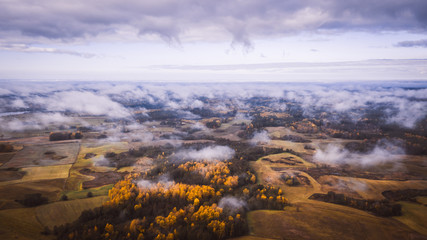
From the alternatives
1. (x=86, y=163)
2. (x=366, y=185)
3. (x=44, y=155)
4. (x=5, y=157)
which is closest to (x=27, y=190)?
(x=86, y=163)

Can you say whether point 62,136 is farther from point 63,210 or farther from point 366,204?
point 366,204

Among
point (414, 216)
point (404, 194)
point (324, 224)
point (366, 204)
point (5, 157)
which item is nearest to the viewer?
point (324, 224)

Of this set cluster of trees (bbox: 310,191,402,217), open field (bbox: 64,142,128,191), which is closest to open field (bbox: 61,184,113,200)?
open field (bbox: 64,142,128,191)

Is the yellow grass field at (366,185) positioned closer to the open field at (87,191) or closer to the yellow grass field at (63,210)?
the open field at (87,191)

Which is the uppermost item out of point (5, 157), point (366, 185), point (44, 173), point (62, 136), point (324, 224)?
point (5, 157)

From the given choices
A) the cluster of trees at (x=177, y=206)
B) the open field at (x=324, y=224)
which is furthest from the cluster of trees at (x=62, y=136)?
the open field at (x=324, y=224)

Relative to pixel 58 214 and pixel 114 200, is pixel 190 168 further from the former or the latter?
pixel 58 214

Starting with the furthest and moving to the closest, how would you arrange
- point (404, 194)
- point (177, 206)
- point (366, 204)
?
point (404, 194), point (177, 206), point (366, 204)
